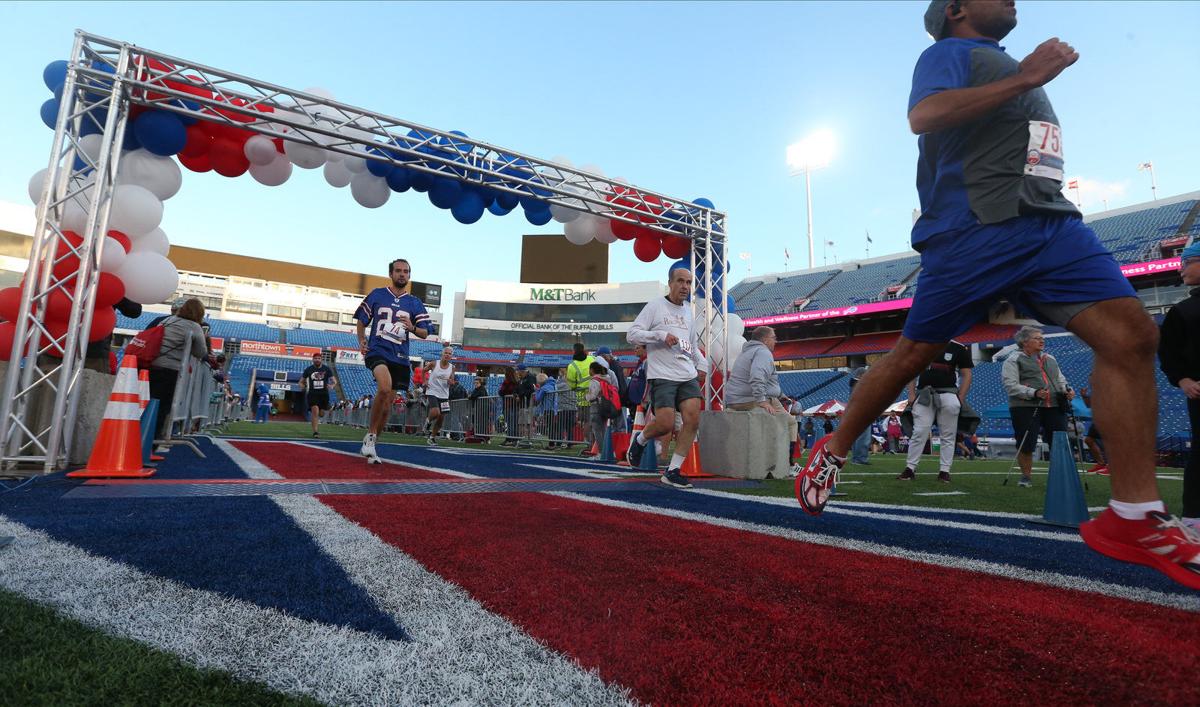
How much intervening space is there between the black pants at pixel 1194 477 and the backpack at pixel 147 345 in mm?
7674

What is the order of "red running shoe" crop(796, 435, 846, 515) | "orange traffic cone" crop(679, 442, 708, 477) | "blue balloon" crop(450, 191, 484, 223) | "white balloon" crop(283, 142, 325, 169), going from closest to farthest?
"red running shoe" crop(796, 435, 846, 515) → "orange traffic cone" crop(679, 442, 708, 477) → "white balloon" crop(283, 142, 325, 169) → "blue balloon" crop(450, 191, 484, 223)

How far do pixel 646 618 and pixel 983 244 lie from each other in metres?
1.71

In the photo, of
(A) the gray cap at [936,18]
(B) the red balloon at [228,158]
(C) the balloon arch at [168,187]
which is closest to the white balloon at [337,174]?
(C) the balloon arch at [168,187]

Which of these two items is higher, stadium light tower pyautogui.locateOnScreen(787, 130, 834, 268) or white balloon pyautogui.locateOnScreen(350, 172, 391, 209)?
stadium light tower pyautogui.locateOnScreen(787, 130, 834, 268)

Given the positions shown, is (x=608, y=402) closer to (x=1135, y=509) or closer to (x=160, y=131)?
(x=160, y=131)

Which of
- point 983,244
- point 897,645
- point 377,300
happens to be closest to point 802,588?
point 897,645

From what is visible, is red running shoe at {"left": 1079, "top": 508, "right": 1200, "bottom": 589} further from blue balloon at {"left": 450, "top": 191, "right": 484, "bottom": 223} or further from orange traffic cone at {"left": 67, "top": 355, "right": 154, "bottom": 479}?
blue balloon at {"left": 450, "top": 191, "right": 484, "bottom": 223}

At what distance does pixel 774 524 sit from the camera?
2.87 m

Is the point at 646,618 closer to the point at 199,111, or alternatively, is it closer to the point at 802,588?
the point at 802,588

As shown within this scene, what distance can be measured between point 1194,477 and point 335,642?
3.61 meters

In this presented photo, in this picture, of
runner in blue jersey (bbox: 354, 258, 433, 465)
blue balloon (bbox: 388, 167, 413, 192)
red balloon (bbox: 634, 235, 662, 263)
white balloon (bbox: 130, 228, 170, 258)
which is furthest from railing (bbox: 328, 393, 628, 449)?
white balloon (bbox: 130, 228, 170, 258)

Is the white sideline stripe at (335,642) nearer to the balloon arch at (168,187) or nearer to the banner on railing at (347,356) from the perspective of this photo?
the balloon arch at (168,187)

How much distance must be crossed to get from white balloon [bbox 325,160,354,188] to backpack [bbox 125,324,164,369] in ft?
10.4

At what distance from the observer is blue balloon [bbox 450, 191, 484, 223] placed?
334 inches
